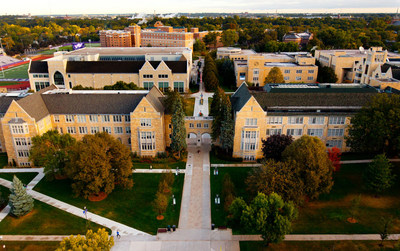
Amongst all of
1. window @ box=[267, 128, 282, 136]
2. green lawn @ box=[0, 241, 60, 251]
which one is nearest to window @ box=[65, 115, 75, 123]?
green lawn @ box=[0, 241, 60, 251]

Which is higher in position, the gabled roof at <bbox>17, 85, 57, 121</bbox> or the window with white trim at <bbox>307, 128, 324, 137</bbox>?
the gabled roof at <bbox>17, 85, 57, 121</bbox>

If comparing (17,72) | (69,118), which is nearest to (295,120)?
(69,118)

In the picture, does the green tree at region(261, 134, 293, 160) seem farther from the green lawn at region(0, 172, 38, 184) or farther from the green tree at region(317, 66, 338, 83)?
the green tree at region(317, 66, 338, 83)

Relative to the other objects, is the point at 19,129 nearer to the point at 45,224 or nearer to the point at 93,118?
the point at 93,118

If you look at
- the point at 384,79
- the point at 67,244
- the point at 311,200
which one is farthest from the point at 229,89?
the point at 67,244

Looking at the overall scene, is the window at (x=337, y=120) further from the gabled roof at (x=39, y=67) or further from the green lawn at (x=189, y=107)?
the gabled roof at (x=39, y=67)

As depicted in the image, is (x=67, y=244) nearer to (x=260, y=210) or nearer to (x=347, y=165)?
(x=260, y=210)
